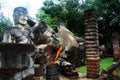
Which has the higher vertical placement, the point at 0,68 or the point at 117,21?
the point at 117,21

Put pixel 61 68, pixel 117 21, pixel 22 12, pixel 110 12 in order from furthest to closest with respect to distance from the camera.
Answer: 1. pixel 110 12
2. pixel 117 21
3. pixel 61 68
4. pixel 22 12

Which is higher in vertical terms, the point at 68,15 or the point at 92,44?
the point at 68,15

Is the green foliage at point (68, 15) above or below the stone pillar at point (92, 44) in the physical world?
above

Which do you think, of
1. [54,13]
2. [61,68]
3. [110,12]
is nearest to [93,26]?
[61,68]

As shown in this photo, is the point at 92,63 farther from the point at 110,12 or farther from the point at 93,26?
the point at 110,12

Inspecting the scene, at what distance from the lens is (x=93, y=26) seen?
795 cm

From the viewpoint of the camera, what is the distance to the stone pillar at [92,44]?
26.1ft

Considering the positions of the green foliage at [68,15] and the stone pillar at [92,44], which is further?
the green foliage at [68,15]

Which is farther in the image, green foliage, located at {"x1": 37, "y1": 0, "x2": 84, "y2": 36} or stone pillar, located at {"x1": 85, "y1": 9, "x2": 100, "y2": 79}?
green foliage, located at {"x1": 37, "y1": 0, "x2": 84, "y2": 36}

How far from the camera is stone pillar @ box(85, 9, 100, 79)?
7.95m

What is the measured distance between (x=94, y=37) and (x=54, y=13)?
9.55 m

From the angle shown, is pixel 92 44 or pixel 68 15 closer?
pixel 92 44

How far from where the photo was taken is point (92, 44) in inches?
317

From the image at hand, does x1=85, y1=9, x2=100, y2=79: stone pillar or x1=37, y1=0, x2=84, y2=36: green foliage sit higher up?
x1=37, y1=0, x2=84, y2=36: green foliage
